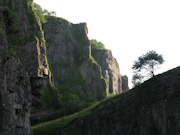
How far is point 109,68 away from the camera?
5586 inches

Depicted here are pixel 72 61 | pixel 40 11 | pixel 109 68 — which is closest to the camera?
pixel 72 61

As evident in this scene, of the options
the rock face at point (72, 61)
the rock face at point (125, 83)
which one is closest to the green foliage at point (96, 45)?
the rock face at point (72, 61)

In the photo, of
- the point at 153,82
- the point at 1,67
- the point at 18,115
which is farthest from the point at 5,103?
the point at 153,82

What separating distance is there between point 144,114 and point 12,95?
29.4 meters

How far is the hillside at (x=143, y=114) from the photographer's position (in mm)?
44500

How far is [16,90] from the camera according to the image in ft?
Answer: 128

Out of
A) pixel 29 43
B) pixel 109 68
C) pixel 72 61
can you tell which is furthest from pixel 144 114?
pixel 109 68

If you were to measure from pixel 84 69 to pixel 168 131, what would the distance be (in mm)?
86019

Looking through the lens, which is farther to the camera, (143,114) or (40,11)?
(40,11)

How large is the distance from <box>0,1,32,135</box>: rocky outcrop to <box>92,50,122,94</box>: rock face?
92.8 metres

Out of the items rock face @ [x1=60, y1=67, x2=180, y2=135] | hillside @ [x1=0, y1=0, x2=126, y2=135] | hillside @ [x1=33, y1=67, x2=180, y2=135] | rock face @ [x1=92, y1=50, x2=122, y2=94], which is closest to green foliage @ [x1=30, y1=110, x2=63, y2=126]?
hillside @ [x1=0, y1=0, x2=126, y2=135]

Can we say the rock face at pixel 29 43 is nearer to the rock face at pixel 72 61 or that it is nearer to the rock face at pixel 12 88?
the rock face at pixel 12 88

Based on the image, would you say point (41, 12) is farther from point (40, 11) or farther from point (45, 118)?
point (45, 118)

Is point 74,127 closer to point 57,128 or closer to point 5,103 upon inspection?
point 57,128
